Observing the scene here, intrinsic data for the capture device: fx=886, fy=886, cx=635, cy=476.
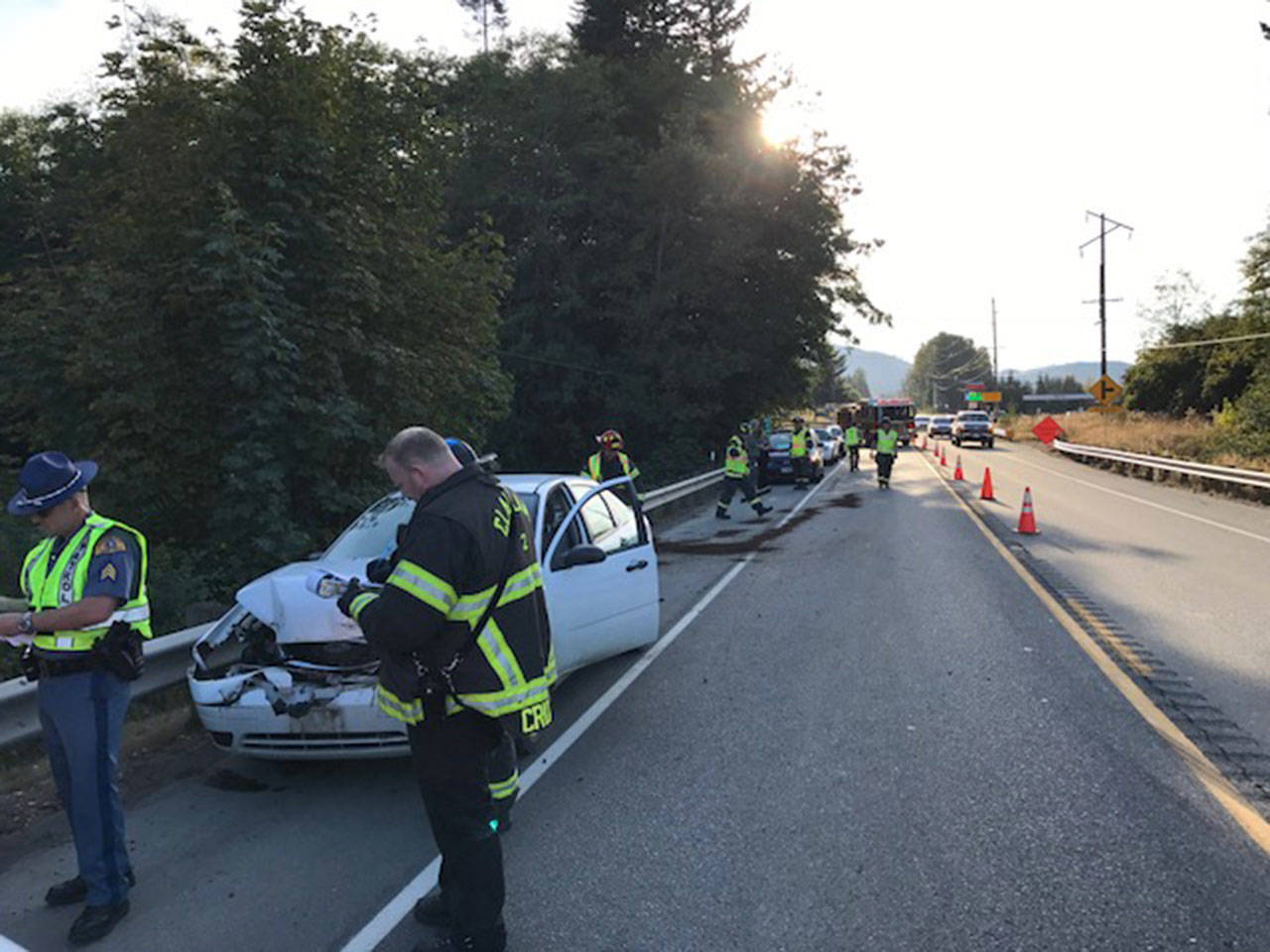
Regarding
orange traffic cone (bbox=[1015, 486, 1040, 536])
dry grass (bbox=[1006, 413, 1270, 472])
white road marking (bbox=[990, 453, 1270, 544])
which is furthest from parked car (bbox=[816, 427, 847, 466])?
orange traffic cone (bbox=[1015, 486, 1040, 536])

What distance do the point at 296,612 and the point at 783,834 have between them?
9.25 feet

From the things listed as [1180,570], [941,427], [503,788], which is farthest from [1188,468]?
[941,427]

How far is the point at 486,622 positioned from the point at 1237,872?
10.6 feet

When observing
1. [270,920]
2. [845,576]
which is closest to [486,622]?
[270,920]

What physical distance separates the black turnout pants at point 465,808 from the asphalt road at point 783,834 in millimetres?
317

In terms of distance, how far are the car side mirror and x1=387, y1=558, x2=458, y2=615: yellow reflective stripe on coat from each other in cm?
269

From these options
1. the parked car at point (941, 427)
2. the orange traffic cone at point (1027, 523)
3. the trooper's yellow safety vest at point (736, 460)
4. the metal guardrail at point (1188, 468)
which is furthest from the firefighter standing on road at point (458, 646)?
the parked car at point (941, 427)

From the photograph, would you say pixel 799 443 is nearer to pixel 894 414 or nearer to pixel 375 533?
pixel 375 533

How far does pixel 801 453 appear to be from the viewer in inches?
974

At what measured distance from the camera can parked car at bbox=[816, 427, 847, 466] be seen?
3616 cm

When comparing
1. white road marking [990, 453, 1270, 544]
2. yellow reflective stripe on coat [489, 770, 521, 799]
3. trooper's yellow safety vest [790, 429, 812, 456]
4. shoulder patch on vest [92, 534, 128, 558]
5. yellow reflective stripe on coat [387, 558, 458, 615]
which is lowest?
white road marking [990, 453, 1270, 544]

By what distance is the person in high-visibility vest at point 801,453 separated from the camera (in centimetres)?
2462

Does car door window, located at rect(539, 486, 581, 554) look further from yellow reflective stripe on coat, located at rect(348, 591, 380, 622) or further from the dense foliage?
the dense foliage

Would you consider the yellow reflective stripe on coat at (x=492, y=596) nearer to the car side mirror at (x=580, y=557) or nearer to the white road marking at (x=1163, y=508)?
the car side mirror at (x=580, y=557)
